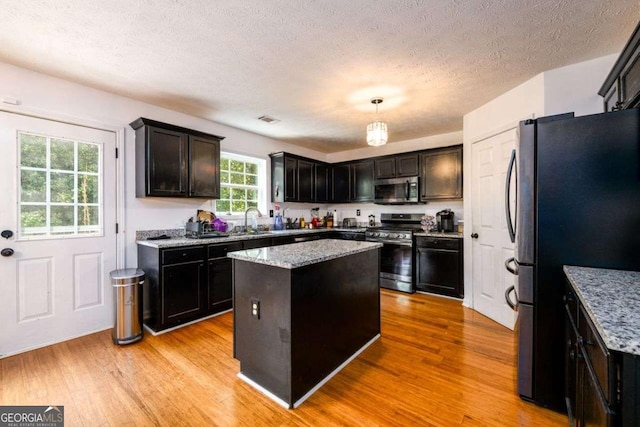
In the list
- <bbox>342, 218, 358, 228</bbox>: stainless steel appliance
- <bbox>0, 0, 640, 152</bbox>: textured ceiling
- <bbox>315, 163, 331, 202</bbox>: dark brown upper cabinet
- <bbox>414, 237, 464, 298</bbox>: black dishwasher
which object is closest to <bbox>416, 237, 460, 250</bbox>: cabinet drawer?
<bbox>414, 237, 464, 298</bbox>: black dishwasher

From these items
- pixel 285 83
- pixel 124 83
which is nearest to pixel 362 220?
pixel 285 83

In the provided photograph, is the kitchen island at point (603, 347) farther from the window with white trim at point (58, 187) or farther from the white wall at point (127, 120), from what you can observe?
the window with white trim at point (58, 187)

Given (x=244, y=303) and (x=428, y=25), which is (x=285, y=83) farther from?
(x=244, y=303)

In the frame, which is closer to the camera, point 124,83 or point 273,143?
point 124,83

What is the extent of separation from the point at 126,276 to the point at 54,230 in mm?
833

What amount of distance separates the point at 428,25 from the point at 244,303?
2.40 metres

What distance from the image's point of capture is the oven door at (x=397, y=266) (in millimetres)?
4234

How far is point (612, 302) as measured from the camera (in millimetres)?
1069

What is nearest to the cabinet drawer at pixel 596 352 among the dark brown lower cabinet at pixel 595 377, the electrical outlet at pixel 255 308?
the dark brown lower cabinet at pixel 595 377

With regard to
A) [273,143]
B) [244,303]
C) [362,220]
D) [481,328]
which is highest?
[273,143]

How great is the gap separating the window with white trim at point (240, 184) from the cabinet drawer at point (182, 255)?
3.47 feet

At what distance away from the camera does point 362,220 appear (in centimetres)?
568

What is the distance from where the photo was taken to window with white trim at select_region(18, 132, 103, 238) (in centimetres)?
253

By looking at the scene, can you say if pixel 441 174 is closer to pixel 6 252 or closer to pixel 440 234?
pixel 440 234
